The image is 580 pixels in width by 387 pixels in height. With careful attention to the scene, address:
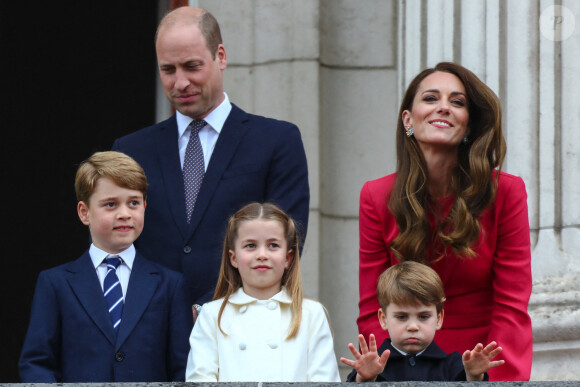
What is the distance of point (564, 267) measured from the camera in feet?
21.9

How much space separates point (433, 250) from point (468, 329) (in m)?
0.33

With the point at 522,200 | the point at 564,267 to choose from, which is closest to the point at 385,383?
the point at 522,200

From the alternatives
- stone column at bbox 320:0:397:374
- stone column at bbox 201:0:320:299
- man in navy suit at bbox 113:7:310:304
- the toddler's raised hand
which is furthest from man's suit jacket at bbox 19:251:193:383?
stone column at bbox 320:0:397:374

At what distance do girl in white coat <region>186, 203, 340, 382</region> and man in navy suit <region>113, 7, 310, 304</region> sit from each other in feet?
0.91

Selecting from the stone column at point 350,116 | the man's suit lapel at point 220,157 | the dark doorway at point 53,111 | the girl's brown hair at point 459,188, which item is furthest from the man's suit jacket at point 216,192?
the dark doorway at point 53,111

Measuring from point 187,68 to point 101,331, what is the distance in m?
1.14

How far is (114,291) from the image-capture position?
16.9 ft

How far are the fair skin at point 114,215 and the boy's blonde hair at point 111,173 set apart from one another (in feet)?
0.06

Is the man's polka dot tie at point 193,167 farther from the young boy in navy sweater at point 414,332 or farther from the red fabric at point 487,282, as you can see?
the young boy in navy sweater at point 414,332

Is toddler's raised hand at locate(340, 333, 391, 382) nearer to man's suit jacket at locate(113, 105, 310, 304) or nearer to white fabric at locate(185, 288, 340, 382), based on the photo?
white fabric at locate(185, 288, 340, 382)

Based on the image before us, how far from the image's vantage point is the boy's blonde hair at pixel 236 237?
5.04 meters

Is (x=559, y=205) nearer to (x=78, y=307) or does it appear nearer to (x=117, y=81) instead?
(x=78, y=307)

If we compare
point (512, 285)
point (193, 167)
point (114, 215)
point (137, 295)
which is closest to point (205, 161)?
point (193, 167)

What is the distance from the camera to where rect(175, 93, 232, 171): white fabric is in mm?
5570
